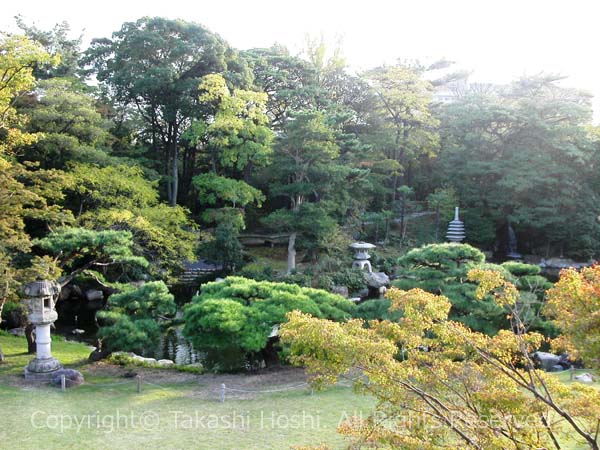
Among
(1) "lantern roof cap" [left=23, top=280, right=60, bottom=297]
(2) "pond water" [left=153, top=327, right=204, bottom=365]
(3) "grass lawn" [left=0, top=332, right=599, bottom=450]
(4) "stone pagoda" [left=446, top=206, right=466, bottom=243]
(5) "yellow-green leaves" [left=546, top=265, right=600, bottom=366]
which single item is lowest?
(2) "pond water" [left=153, top=327, right=204, bottom=365]

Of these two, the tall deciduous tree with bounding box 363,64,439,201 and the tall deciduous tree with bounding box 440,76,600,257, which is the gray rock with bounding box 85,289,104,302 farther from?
the tall deciduous tree with bounding box 440,76,600,257

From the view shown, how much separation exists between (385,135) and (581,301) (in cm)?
2176

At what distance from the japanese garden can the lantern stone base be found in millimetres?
38

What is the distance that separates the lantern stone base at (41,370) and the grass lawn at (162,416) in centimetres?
23

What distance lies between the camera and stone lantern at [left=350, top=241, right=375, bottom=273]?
790 inches

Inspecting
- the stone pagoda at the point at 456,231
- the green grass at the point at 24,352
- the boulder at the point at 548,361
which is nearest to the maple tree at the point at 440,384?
the boulder at the point at 548,361

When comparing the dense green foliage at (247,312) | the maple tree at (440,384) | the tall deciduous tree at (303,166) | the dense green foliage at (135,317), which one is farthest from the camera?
the tall deciduous tree at (303,166)

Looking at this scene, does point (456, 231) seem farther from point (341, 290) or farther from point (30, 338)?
point (30, 338)

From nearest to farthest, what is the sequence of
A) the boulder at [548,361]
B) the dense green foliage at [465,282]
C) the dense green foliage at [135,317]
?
the dense green foliage at [135,317] → the dense green foliage at [465,282] → the boulder at [548,361]

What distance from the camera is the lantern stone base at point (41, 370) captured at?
370 inches

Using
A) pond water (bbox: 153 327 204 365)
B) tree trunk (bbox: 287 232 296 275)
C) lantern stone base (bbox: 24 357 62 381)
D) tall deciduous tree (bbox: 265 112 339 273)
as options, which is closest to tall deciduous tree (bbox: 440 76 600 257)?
tall deciduous tree (bbox: 265 112 339 273)

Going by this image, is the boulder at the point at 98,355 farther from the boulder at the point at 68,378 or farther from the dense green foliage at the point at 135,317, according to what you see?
the boulder at the point at 68,378

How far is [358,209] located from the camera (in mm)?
23281

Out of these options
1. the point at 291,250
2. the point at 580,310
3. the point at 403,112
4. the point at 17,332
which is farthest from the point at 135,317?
the point at 403,112
